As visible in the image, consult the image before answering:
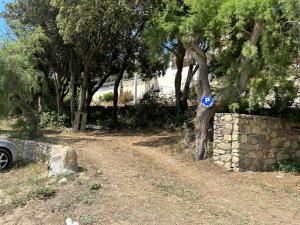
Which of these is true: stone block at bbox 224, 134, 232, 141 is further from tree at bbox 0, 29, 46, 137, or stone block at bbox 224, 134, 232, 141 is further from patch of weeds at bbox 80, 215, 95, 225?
tree at bbox 0, 29, 46, 137

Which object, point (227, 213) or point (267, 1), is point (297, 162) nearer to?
point (267, 1)

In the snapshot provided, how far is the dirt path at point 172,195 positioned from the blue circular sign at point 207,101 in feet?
5.84

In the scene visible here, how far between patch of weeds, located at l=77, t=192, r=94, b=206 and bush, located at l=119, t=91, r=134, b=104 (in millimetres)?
25564

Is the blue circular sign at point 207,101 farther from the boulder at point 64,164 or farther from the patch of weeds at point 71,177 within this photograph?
the patch of weeds at point 71,177

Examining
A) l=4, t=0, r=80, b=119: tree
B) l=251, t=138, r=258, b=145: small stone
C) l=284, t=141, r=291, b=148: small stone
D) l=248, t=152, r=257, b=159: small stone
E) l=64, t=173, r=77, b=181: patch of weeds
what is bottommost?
l=64, t=173, r=77, b=181: patch of weeds

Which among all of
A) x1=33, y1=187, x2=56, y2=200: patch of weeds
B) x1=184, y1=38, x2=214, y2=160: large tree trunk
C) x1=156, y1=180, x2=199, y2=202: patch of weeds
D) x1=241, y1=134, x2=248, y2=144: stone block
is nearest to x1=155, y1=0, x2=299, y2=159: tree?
x1=184, y1=38, x2=214, y2=160: large tree trunk

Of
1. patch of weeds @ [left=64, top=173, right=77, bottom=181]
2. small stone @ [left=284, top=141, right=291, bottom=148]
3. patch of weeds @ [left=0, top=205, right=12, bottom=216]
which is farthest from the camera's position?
small stone @ [left=284, top=141, right=291, bottom=148]

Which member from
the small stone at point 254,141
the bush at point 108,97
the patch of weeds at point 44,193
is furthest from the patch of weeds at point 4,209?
the bush at point 108,97

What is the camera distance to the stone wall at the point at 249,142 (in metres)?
13.5

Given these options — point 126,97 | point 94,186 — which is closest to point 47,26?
point 94,186

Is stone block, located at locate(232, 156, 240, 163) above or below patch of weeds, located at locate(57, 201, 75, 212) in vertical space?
above

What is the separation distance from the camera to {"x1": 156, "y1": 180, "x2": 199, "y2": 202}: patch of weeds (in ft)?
33.4

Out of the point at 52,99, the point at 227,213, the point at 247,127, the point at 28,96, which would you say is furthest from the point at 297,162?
the point at 52,99

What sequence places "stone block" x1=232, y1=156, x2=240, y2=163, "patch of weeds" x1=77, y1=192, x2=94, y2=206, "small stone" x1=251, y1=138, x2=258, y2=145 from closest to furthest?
"patch of weeds" x1=77, y1=192, x2=94, y2=206 → "stone block" x1=232, y1=156, x2=240, y2=163 → "small stone" x1=251, y1=138, x2=258, y2=145
